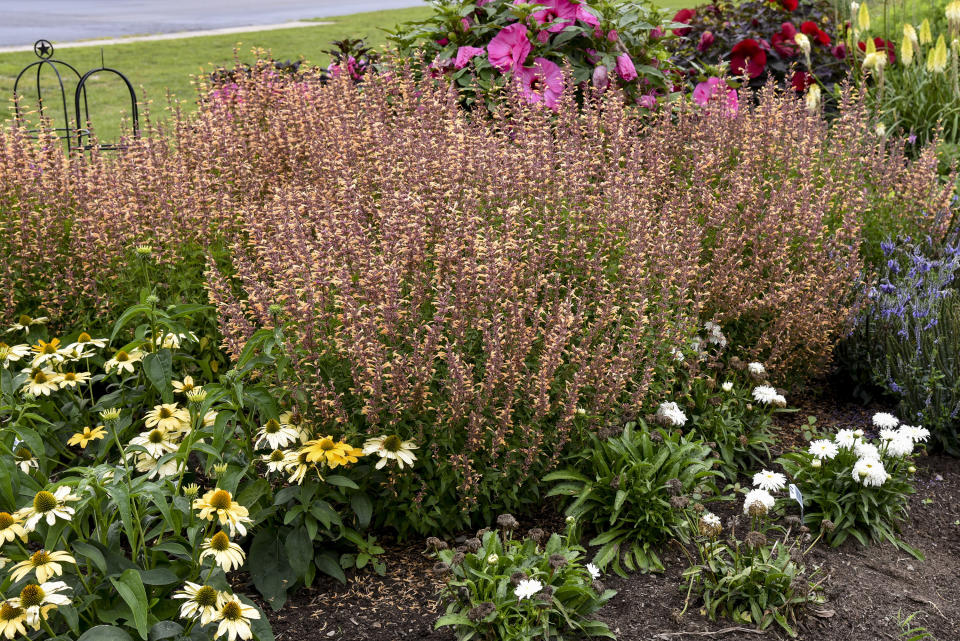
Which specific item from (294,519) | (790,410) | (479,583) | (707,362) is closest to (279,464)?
(294,519)

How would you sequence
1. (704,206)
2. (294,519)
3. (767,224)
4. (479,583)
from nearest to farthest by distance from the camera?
(479,583)
(294,519)
(767,224)
(704,206)

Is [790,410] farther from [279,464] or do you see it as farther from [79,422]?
[79,422]

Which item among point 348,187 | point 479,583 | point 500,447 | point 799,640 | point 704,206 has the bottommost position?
point 799,640

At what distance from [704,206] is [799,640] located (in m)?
2.25

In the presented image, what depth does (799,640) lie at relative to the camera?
2803 millimetres

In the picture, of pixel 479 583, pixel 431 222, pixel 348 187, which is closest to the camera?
pixel 479 583

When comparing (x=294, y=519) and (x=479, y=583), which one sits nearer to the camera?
(x=479, y=583)

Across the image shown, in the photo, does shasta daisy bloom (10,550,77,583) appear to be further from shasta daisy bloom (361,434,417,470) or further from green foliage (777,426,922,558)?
green foliage (777,426,922,558)

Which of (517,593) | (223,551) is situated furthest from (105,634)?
(517,593)

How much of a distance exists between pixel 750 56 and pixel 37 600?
22.2ft

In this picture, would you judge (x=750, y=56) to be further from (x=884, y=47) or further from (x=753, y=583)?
(x=753, y=583)

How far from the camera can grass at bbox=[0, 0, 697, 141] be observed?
12117 mm

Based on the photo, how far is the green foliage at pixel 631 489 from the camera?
3146 millimetres

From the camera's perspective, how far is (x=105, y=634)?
2.36 meters
